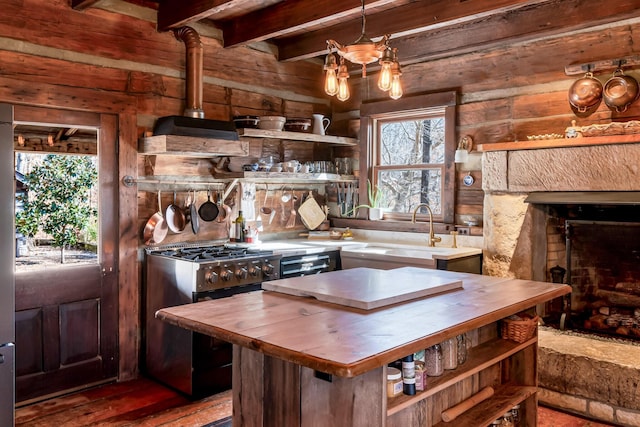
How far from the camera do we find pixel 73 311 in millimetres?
3617

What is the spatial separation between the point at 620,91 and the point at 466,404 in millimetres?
2433

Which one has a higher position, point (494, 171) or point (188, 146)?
point (188, 146)

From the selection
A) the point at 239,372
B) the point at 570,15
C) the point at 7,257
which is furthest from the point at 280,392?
the point at 570,15

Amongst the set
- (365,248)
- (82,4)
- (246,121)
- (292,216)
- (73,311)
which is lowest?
(73,311)

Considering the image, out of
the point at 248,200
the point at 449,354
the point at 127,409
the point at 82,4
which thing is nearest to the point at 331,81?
the point at 449,354

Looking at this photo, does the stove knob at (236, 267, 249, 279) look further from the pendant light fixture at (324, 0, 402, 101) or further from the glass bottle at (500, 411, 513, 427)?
the glass bottle at (500, 411, 513, 427)

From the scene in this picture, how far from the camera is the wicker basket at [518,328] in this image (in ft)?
8.64

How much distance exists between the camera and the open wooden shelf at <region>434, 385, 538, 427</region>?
2.31m

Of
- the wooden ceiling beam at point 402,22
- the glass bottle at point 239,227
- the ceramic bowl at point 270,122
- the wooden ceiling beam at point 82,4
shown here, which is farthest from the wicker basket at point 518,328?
the wooden ceiling beam at point 82,4

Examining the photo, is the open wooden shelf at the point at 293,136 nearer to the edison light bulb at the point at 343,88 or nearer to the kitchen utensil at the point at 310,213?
the kitchen utensil at the point at 310,213

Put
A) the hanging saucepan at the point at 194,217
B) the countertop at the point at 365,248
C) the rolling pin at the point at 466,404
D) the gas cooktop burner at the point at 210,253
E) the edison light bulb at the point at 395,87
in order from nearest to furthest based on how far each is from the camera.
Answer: the rolling pin at the point at 466,404
the edison light bulb at the point at 395,87
the gas cooktop burner at the point at 210,253
the countertop at the point at 365,248
the hanging saucepan at the point at 194,217

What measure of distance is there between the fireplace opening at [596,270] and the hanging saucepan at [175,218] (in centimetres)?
286

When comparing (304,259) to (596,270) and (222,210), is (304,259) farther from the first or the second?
(596,270)

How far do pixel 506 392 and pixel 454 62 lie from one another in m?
2.85
